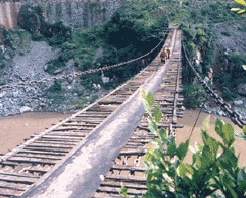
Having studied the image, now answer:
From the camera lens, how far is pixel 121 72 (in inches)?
572

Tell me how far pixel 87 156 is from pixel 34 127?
10016mm

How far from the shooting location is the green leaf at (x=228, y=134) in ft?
2.16

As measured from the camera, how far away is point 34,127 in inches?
446

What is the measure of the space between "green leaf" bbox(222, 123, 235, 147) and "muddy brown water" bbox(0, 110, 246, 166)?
29.8 ft

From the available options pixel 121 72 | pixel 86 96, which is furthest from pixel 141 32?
pixel 86 96

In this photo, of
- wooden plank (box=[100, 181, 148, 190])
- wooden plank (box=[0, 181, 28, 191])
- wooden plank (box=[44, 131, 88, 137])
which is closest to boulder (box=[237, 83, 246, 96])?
wooden plank (box=[44, 131, 88, 137])

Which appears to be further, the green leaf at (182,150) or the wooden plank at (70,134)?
the wooden plank at (70,134)

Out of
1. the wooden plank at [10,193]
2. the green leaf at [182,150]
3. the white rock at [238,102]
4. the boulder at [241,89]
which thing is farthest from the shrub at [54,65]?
the green leaf at [182,150]

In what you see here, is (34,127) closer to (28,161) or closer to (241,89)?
(28,161)

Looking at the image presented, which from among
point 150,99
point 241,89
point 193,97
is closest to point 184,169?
point 150,99

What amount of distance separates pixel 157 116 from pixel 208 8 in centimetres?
2104

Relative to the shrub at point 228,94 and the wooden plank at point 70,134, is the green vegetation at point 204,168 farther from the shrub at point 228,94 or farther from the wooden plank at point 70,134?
the shrub at point 228,94

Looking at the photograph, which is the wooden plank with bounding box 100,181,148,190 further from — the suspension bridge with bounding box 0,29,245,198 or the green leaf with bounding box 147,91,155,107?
the green leaf with bounding box 147,91,155,107

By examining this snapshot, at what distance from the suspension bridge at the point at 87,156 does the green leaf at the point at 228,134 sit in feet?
3.36
